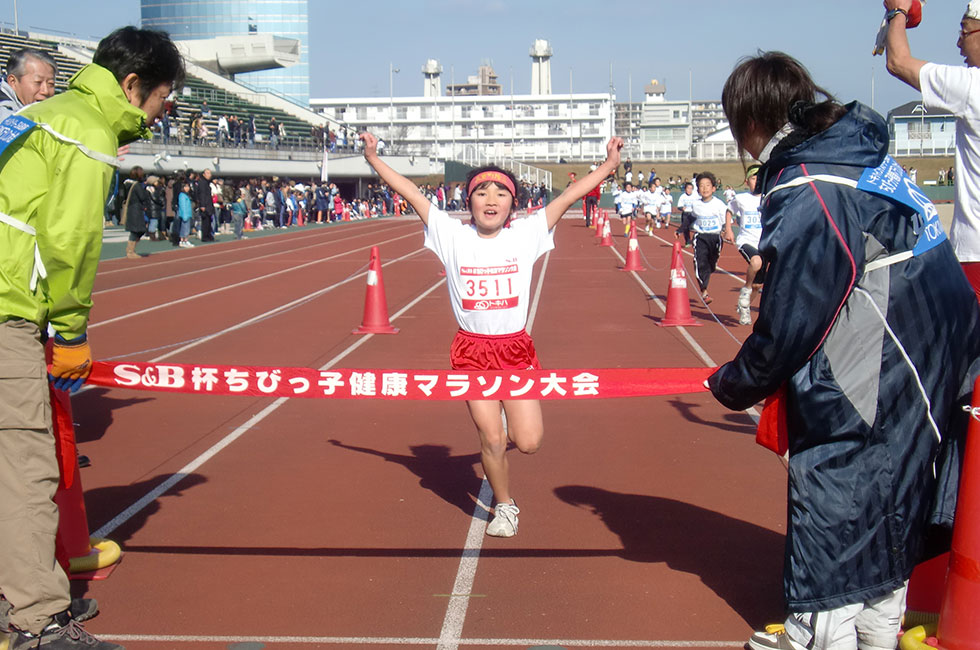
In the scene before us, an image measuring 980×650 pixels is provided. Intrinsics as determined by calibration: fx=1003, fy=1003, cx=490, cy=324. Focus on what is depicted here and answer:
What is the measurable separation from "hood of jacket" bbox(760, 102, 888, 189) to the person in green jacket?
7.86ft

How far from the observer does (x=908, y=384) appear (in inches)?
127

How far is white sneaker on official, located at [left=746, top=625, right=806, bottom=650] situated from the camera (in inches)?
138

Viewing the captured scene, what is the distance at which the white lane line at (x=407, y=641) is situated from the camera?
3.93m

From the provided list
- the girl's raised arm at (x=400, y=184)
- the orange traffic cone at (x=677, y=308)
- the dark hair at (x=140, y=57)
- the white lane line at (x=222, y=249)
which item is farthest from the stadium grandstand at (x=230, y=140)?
the dark hair at (x=140, y=57)

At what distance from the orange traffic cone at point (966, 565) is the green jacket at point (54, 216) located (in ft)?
9.89

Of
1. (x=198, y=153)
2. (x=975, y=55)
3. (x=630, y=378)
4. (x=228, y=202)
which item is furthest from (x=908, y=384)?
(x=198, y=153)

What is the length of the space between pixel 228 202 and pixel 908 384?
125ft

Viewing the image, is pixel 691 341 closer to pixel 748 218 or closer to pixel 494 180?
pixel 748 218

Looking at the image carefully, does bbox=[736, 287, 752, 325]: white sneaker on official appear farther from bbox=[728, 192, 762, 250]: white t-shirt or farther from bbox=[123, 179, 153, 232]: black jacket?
Answer: bbox=[123, 179, 153, 232]: black jacket

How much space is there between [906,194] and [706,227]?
11.3 m

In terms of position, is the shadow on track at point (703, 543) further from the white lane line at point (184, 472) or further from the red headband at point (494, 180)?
the white lane line at point (184, 472)

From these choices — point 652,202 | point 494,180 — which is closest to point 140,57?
point 494,180

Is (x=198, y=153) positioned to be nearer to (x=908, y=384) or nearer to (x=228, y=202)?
(x=228, y=202)

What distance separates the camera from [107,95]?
152 inches
